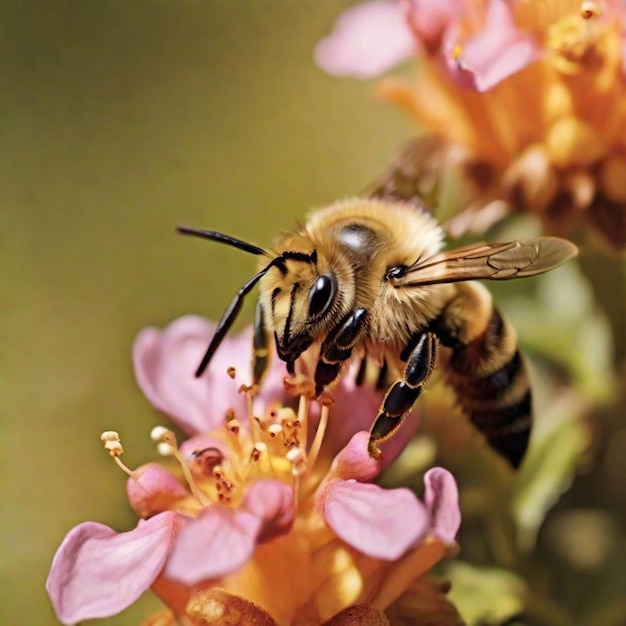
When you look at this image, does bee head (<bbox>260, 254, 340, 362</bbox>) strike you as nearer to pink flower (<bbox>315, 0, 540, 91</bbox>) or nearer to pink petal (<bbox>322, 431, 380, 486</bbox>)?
pink petal (<bbox>322, 431, 380, 486</bbox>)

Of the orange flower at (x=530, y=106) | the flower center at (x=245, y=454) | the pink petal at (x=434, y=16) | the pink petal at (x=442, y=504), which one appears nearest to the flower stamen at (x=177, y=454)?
the flower center at (x=245, y=454)

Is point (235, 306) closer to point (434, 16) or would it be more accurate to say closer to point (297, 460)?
point (297, 460)

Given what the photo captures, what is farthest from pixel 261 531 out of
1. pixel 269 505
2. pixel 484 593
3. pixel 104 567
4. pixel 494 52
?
pixel 494 52

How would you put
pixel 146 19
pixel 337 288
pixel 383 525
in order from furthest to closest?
1. pixel 146 19
2. pixel 337 288
3. pixel 383 525

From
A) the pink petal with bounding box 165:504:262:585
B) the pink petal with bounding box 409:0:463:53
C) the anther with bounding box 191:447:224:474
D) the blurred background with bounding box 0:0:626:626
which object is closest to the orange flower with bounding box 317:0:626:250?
the pink petal with bounding box 409:0:463:53

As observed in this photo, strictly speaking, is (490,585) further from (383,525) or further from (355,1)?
(355,1)

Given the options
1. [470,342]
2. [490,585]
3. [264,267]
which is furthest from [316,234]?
[490,585]
